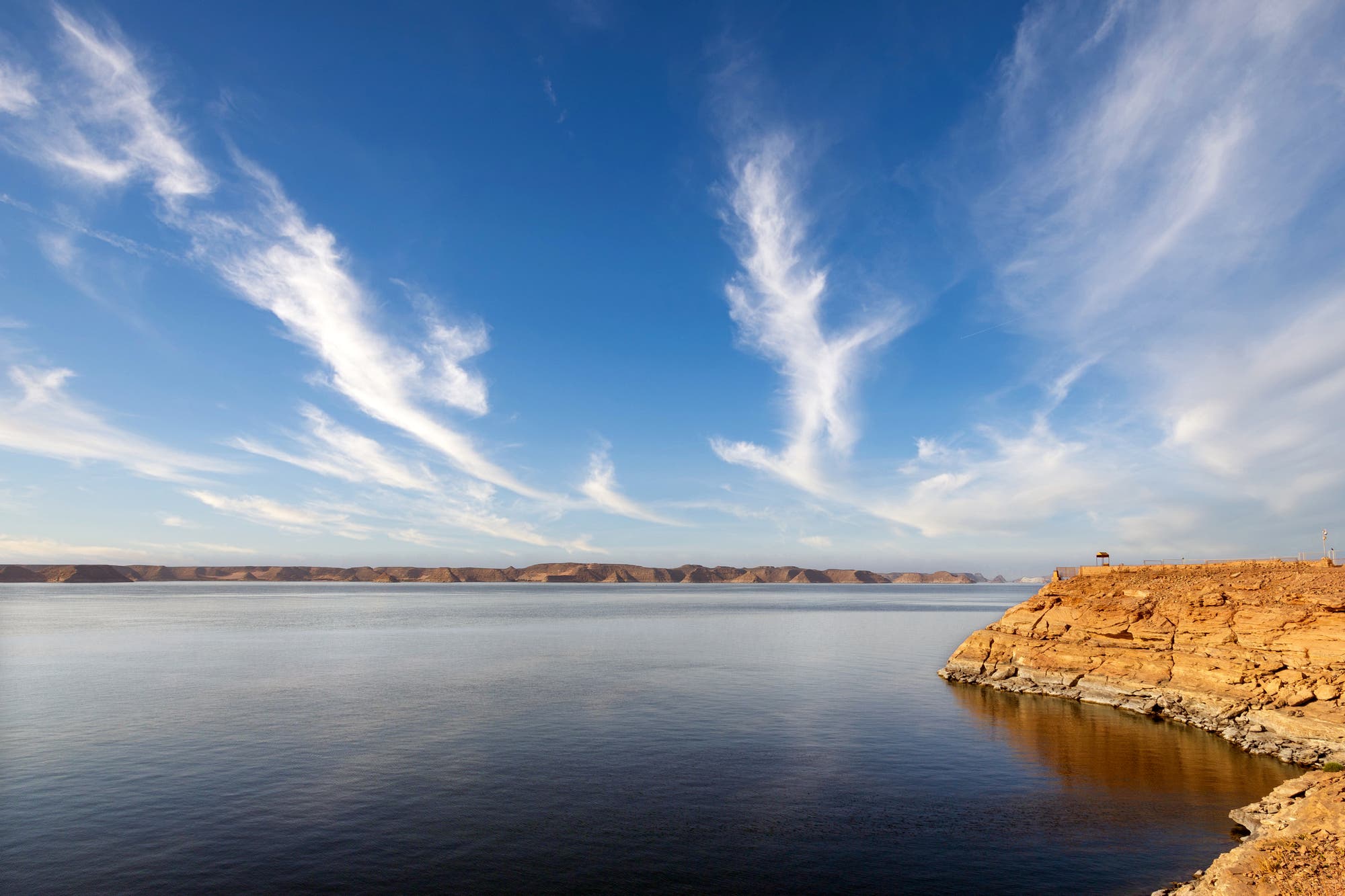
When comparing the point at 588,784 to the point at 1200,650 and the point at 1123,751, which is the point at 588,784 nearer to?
the point at 1123,751

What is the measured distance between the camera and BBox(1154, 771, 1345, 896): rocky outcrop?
20.9 meters

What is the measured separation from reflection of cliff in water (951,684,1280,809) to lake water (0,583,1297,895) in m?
0.24

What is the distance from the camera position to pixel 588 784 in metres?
34.2

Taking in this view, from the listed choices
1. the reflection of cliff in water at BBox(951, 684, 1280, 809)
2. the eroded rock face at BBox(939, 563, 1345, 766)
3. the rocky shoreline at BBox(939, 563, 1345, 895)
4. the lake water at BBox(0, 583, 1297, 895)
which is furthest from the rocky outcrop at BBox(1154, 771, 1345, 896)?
the eroded rock face at BBox(939, 563, 1345, 766)

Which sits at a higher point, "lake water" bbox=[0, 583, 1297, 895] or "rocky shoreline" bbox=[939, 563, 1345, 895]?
"rocky shoreline" bbox=[939, 563, 1345, 895]

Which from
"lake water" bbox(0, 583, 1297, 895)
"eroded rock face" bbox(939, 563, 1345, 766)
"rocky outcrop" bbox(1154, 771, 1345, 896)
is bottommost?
"lake water" bbox(0, 583, 1297, 895)

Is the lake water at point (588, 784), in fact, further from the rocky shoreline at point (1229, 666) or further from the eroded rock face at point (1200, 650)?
the eroded rock face at point (1200, 650)

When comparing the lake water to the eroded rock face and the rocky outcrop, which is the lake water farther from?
the eroded rock face

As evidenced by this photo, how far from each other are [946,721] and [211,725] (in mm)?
52619

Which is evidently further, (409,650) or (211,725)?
(409,650)

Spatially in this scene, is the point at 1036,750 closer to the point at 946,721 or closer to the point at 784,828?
the point at 946,721

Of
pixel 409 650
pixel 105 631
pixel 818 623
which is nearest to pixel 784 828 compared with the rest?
pixel 409 650

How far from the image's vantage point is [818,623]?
14350 cm

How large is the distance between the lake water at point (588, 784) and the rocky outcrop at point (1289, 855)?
6.41 ft
